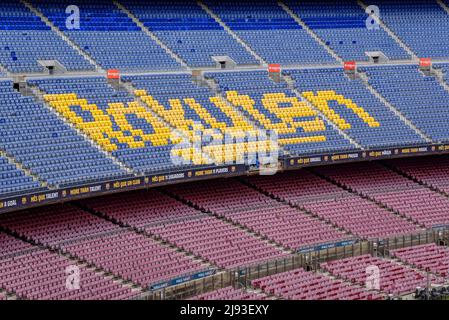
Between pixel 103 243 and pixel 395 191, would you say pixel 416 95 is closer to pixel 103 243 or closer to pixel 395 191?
pixel 395 191

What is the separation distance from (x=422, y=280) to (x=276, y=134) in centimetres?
1235

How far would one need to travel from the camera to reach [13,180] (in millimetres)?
37625

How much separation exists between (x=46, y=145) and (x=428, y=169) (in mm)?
26923

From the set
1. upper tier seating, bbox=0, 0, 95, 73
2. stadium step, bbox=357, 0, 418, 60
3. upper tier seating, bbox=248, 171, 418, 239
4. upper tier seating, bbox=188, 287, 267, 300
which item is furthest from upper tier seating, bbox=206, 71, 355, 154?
stadium step, bbox=357, 0, 418, 60

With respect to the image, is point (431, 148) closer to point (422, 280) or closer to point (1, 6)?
point (422, 280)

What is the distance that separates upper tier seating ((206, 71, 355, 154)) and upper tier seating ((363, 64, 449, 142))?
6.94 meters

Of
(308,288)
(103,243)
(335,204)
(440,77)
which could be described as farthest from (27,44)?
(440,77)

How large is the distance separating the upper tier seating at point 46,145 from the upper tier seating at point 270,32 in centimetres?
1837

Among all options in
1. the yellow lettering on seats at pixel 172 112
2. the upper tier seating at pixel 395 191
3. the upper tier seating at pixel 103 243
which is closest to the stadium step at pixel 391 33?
the upper tier seating at pixel 395 191

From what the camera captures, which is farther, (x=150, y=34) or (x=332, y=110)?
(x=150, y=34)

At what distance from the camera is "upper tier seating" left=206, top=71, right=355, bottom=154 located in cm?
5019

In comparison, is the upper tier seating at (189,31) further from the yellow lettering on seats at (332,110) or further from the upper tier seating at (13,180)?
the upper tier seating at (13,180)

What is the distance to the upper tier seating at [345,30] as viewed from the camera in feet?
200

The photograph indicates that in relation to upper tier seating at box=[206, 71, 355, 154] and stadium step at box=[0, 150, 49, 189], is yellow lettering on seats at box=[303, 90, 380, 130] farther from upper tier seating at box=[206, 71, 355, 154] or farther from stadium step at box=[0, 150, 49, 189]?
stadium step at box=[0, 150, 49, 189]
